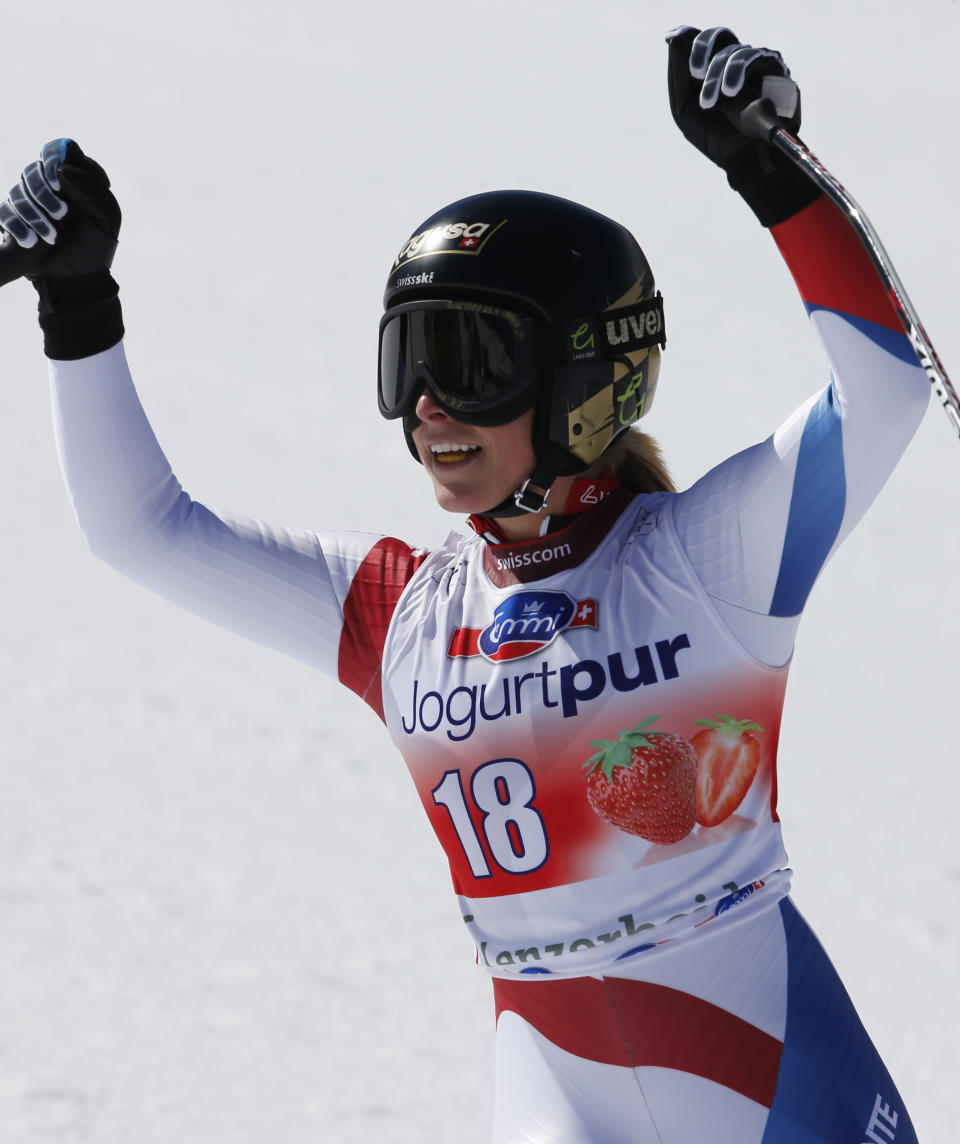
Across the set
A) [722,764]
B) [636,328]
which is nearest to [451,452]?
[636,328]

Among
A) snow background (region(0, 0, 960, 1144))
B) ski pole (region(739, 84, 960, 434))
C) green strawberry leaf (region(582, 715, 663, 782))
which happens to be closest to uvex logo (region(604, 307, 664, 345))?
ski pole (region(739, 84, 960, 434))

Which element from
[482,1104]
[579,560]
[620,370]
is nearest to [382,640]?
[579,560]

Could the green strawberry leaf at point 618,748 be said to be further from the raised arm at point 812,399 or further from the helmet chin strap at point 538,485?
the helmet chin strap at point 538,485

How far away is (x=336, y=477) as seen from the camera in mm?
10008

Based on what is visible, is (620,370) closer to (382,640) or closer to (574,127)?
(382,640)

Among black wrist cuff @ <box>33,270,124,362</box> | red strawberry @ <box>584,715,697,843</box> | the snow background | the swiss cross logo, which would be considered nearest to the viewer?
red strawberry @ <box>584,715,697,843</box>

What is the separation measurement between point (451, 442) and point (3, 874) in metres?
5.15

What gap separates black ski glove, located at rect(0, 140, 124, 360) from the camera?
283 cm

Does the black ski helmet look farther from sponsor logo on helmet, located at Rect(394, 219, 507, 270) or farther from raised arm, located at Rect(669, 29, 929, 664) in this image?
raised arm, located at Rect(669, 29, 929, 664)

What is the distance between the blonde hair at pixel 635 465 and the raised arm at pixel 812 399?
0.39m

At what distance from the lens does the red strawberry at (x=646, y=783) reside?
261 cm

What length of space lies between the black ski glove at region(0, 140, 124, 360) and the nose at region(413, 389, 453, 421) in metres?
0.60

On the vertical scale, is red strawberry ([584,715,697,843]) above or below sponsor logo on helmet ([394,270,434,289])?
below

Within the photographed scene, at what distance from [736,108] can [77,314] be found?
49.1 inches
